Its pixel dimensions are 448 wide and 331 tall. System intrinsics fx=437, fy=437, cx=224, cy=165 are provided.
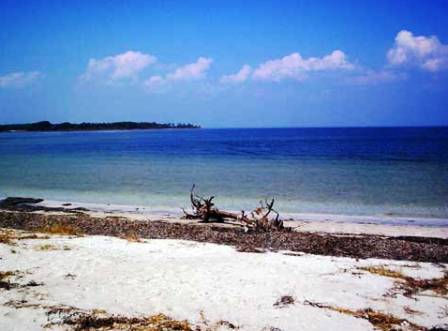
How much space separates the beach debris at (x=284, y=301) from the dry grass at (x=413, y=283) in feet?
8.57

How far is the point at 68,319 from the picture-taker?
7.95 metres

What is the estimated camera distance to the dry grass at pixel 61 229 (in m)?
15.2

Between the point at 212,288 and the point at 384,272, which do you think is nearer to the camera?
the point at 212,288

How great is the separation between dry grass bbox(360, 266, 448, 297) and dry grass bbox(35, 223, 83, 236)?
986 centimetres

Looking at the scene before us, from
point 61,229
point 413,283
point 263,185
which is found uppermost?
point 263,185

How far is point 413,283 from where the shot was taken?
10.3 meters

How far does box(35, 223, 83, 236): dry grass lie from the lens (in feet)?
49.8

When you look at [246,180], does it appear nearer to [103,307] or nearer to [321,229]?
[321,229]

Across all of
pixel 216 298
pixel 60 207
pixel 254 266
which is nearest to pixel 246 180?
pixel 60 207

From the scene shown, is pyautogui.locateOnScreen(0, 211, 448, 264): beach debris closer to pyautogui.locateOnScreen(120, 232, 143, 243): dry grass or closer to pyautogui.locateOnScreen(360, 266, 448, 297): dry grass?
pyautogui.locateOnScreen(120, 232, 143, 243): dry grass

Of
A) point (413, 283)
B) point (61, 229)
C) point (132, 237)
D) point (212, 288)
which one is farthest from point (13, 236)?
point (413, 283)

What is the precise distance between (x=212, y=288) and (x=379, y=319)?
3.49 m

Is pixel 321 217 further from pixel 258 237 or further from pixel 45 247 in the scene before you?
pixel 45 247

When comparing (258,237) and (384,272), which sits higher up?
(384,272)
